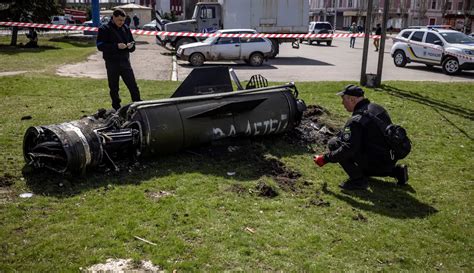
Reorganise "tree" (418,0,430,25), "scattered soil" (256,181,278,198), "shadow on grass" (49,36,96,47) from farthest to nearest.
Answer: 1. "tree" (418,0,430,25)
2. "shadow on grass" (49,36,96,47)
3. "scattered soil" (256,181,278,198)

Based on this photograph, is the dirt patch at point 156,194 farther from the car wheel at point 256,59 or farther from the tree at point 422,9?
the tree at point 422,9

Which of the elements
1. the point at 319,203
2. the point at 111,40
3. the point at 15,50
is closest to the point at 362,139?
the point at 319,203

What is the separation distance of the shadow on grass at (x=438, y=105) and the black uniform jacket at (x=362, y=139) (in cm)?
369

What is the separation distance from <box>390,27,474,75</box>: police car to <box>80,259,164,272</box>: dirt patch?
16082mm

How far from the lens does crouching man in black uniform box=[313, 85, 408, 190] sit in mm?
5180

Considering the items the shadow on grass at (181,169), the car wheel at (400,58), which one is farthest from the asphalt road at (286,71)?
the shadow on grass at (181,169)

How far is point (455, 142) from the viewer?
7.64 meters

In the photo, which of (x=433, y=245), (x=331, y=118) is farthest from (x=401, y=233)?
(x=331, y=118)

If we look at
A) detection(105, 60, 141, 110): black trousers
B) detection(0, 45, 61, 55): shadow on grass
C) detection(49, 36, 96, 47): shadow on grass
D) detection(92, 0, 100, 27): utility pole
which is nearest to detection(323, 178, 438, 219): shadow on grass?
detection(105, 60, 141, 110): black trousers

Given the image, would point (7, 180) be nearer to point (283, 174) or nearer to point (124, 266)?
→ point (124, 266)

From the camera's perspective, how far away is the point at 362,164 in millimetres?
5391

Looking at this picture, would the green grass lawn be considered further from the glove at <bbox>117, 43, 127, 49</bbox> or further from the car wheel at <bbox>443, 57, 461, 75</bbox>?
the car wheel at <bbox>443, 57, 461, 75</bbox>

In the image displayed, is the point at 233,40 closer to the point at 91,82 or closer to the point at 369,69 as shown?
the point at 369,69

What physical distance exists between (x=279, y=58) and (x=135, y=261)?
2054 cm
